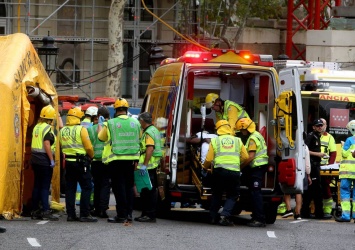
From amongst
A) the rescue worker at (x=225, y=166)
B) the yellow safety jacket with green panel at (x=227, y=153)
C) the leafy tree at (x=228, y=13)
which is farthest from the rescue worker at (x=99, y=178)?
the leafy tree at (x=228, y=13)

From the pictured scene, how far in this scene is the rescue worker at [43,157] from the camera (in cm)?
1645

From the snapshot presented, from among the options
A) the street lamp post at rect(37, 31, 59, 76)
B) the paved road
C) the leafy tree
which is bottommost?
the paved road

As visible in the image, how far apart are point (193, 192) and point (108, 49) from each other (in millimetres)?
19244

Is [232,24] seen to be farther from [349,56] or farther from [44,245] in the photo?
[44,245]

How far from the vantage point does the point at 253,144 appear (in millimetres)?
16750

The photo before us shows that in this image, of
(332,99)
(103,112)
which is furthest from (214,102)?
(332,99)

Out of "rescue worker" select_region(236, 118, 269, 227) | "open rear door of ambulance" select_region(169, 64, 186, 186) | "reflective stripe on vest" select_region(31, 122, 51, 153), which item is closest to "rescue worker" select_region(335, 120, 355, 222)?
"rescue worker" select_region(236, 118, 269, 227)

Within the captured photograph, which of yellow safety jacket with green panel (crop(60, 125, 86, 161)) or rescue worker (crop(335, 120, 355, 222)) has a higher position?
yellow safety jacket with green panel (crop(60, 125, 86, 161))

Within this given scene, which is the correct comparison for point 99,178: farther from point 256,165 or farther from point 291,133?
point 291,133

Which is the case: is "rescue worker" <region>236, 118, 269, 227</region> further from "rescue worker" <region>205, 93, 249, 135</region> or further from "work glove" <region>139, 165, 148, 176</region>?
"work glove" <region>139, 165, 148, 176</region>

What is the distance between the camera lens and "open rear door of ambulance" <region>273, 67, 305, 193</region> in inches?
652

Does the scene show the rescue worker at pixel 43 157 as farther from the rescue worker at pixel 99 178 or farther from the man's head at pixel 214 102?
the man's head at pixel 214 102

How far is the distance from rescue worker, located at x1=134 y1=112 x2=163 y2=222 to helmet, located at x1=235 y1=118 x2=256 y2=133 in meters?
1.20

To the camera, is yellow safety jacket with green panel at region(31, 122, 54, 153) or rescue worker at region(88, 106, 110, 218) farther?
rescue worker at region(88, 106, 110, 218)
